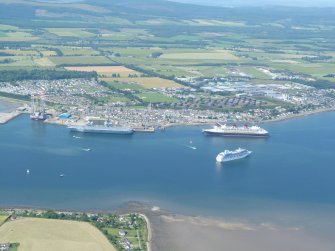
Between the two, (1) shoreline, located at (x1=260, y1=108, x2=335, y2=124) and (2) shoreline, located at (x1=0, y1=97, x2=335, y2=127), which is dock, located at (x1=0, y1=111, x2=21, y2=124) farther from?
(1) shoreline, located at (x1=260, y1=108, x2=335, y2=124)

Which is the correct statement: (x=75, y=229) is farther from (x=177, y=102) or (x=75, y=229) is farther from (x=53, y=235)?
(x=177, y=102)

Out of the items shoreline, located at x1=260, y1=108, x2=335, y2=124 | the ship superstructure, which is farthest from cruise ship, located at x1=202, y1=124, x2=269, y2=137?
the ship superstructure

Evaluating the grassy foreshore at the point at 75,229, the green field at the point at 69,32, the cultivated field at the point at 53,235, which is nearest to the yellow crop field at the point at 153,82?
the grassy foreshore at the point at 75,229

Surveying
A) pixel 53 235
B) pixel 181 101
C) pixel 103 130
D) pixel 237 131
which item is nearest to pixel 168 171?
pixel 103 130

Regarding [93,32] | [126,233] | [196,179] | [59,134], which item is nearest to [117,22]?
[93,32]

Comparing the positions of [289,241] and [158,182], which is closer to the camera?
[289,241]

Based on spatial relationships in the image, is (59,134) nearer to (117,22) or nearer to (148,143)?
(148,143)
